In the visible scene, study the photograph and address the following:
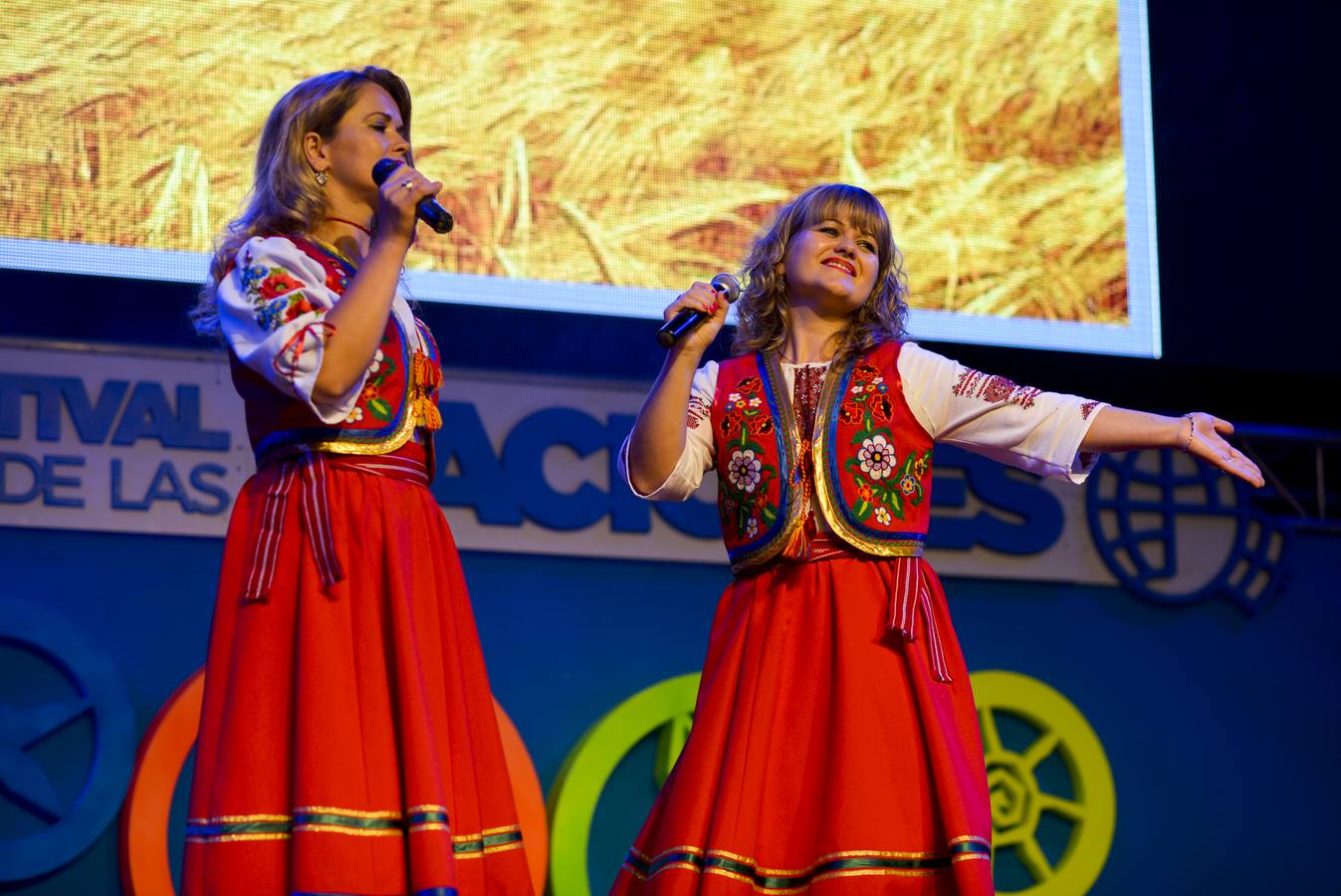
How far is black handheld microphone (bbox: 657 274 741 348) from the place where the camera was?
7.09 ft

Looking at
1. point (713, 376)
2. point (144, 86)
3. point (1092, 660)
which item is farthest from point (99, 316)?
point (1092, 660)

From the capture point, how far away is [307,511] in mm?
2018

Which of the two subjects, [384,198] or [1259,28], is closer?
[384,198]

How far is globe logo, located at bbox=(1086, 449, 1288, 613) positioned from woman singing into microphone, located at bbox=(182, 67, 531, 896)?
2.77 meters

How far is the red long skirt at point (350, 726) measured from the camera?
1.89 m

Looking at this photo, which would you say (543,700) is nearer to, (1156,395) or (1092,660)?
(1092,660)

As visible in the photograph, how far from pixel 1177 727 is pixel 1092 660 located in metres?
0.30

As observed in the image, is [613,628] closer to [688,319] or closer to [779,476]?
[779,476]

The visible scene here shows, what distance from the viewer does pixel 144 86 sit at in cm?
355

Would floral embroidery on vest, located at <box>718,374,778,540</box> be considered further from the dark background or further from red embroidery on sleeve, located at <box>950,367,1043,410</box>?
the dark background

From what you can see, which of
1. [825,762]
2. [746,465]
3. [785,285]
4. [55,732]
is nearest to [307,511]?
[746,465]

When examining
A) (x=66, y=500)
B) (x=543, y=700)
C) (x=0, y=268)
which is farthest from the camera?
(x=543, y=700)

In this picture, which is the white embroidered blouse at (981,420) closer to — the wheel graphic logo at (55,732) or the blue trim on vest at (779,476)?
the blue trim on vest at (779,476)

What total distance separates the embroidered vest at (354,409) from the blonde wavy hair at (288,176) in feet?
0.23
